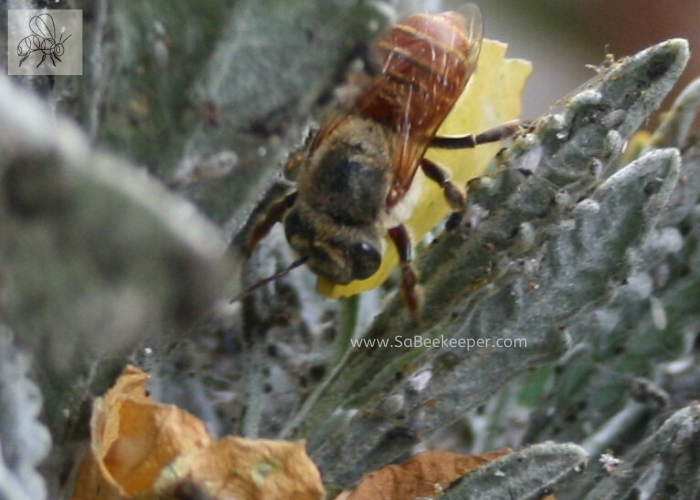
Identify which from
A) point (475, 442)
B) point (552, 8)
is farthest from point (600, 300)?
point (552, 8)

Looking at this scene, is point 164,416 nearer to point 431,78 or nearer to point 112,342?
point 112,342

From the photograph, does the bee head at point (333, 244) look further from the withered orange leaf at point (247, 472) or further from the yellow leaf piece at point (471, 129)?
the withered orange leaf at point (247, 472)

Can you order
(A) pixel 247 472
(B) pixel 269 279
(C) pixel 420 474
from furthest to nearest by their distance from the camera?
(B) pixel 269 279 < (C) pixel 420 474 < (A) pixel 247 472

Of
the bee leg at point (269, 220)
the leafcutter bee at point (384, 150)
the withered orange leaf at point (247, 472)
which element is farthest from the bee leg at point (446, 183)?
the withered orange leaf at point (247, 472)

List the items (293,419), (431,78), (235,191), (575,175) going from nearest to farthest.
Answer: (235,191)
(575,175)
(293,419)
(431,78)

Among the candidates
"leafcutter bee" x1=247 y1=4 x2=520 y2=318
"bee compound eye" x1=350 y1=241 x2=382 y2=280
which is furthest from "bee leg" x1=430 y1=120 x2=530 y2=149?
"bee compound eye" x1=350 y1=241 x2=382 y2=280

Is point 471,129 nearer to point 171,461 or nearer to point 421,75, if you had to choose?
point 421,75

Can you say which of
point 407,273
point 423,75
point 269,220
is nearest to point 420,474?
point 407,273
